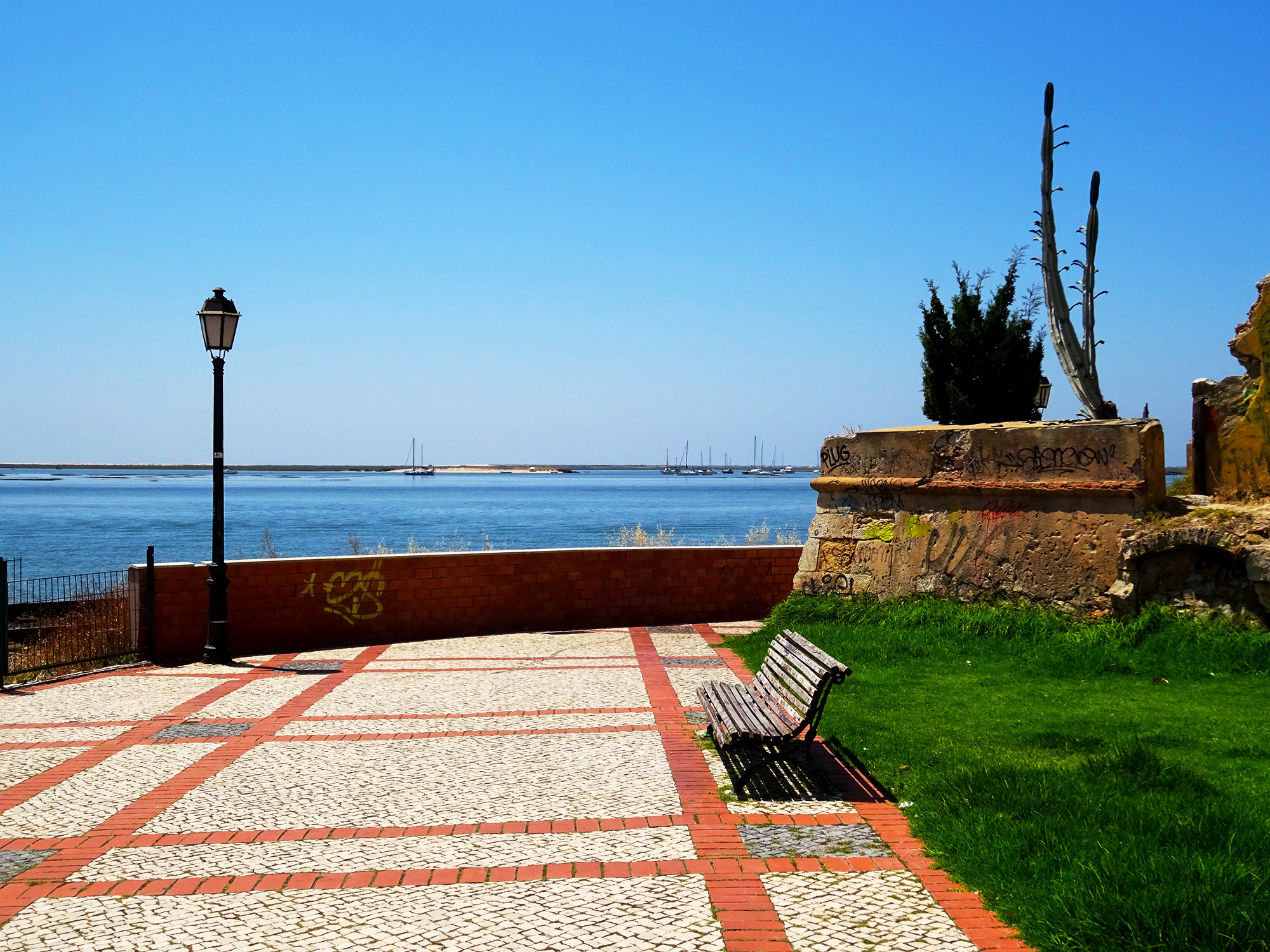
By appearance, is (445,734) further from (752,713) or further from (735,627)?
(735,627)

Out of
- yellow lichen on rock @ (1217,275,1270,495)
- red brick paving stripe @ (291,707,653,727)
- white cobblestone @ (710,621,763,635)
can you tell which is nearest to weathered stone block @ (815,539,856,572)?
white cobblestone @ (710,621,763,635)

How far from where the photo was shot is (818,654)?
659 centimetres

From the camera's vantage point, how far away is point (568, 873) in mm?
4852

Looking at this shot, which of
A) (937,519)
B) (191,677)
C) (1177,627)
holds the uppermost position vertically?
(937,519)

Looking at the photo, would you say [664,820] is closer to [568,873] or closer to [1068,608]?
[568,873]

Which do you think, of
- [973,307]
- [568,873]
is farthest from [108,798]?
[973,307]

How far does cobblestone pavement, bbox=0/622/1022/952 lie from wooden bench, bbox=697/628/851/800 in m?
0.34

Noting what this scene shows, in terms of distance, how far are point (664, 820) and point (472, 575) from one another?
8.41 meters

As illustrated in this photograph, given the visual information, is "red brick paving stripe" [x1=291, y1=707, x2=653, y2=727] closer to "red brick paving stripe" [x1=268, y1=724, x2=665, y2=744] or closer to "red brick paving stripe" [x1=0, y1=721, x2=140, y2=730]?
"red brick paving stripe" [x1=268, y1=724, x2=665, y2=744]

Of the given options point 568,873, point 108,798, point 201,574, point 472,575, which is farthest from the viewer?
point 472,575

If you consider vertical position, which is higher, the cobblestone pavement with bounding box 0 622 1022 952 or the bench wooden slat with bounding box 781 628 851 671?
the bench wooden slat with bounding box 781 628 851 671

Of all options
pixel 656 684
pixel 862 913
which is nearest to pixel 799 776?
pixel 862 913

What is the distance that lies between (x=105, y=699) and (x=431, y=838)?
5442 mm

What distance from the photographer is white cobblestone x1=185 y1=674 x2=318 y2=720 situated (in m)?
8.62
